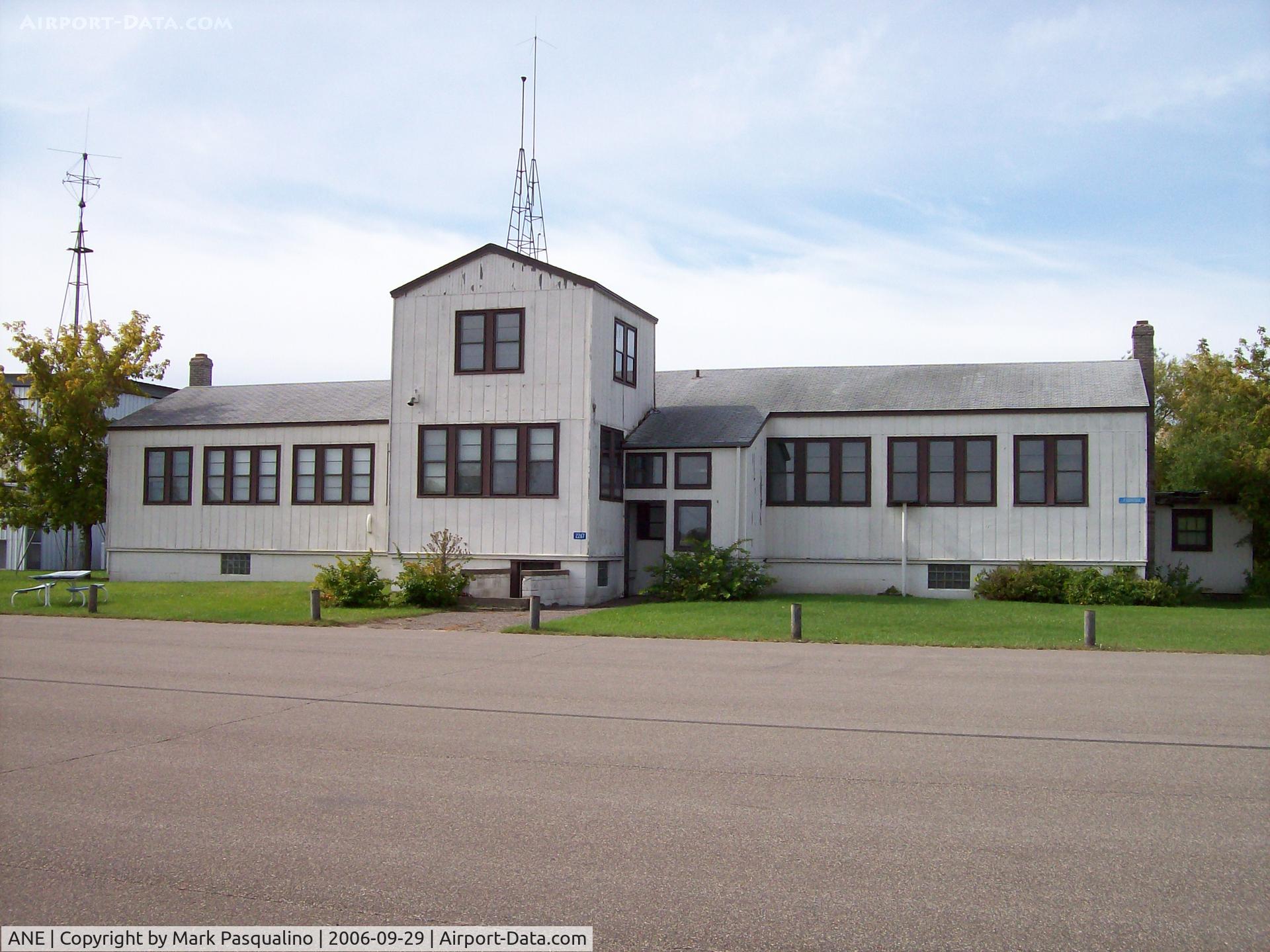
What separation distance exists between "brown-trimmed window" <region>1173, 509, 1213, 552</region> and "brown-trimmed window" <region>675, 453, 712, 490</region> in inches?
568

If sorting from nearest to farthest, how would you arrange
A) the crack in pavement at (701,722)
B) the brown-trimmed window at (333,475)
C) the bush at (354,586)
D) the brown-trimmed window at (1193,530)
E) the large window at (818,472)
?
the crack in pavement at (701,722) < the bush at (354,586) < the large window at (818,472) < the brown-trimmed window at (333,475) < the brown-trimmed window at (1193,530)

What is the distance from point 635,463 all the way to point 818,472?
512 centimetres

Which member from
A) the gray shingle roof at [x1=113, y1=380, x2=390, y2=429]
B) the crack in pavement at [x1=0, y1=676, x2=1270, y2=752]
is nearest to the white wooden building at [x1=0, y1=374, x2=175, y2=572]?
the gray shingle roof at [x1=113, y1=380, x2=390, y2=429]

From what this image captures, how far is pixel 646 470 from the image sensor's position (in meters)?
29.7

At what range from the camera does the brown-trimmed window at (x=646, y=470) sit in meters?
29.5

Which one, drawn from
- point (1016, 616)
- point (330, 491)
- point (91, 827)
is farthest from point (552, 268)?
point (91, 827)

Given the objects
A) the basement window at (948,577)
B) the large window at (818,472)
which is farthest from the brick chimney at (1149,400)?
the large window at (818,472)

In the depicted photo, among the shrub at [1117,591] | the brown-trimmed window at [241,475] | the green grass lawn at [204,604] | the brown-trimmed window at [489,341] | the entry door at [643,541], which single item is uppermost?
the brown-trimmed window at [489,341]

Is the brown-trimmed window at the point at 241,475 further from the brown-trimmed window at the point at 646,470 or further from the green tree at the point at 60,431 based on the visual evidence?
the brown-trimmed window at the point at 646,470

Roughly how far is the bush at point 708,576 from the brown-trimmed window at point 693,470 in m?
1.59

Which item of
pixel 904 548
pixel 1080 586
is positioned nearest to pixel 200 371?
pixel 904 548

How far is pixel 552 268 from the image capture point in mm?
27438

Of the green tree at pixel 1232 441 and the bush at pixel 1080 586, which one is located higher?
the green tree at pixel 1232 441

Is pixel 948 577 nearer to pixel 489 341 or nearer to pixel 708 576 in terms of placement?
pixel 708 576
